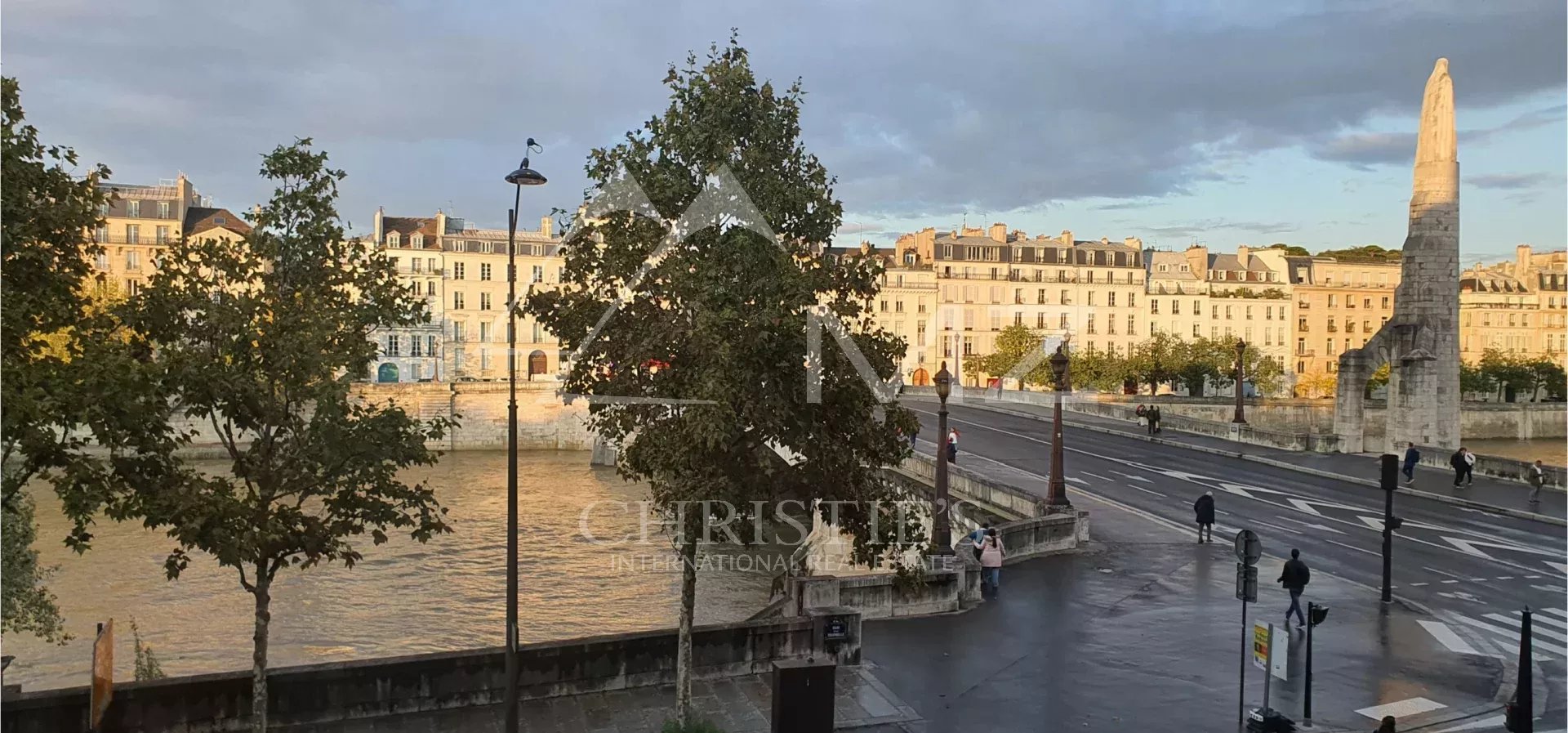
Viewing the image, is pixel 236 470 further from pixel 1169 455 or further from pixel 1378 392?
pixel 1378 392

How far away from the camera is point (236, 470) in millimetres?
11906

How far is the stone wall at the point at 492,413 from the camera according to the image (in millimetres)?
71500

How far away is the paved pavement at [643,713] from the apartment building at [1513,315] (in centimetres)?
12167

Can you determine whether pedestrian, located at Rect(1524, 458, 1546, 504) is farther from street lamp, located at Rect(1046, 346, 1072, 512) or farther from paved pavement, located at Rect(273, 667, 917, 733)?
paved pavement, located at Rect(273, 667, 917, 733)

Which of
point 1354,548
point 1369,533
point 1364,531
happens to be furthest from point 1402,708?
point 1364,531

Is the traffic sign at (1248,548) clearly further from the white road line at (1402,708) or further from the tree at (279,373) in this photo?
the tree at (279,373)

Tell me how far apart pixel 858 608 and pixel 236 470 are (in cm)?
1012

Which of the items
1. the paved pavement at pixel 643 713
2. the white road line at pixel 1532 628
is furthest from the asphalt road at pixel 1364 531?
the paved pavement at pixel 643 713

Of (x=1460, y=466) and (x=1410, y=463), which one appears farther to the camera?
(x=1410, y=463)

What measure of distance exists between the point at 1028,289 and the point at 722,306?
100 metres

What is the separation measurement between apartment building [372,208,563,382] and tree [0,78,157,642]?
83275 mm

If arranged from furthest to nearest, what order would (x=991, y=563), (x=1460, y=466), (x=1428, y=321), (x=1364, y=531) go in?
(x=1428, y=321) → (x=1460, y=466) → (x=1364, y=531) → (x=991, y=563)

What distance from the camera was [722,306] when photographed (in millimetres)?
12070

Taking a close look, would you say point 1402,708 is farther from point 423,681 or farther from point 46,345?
point 46,345
